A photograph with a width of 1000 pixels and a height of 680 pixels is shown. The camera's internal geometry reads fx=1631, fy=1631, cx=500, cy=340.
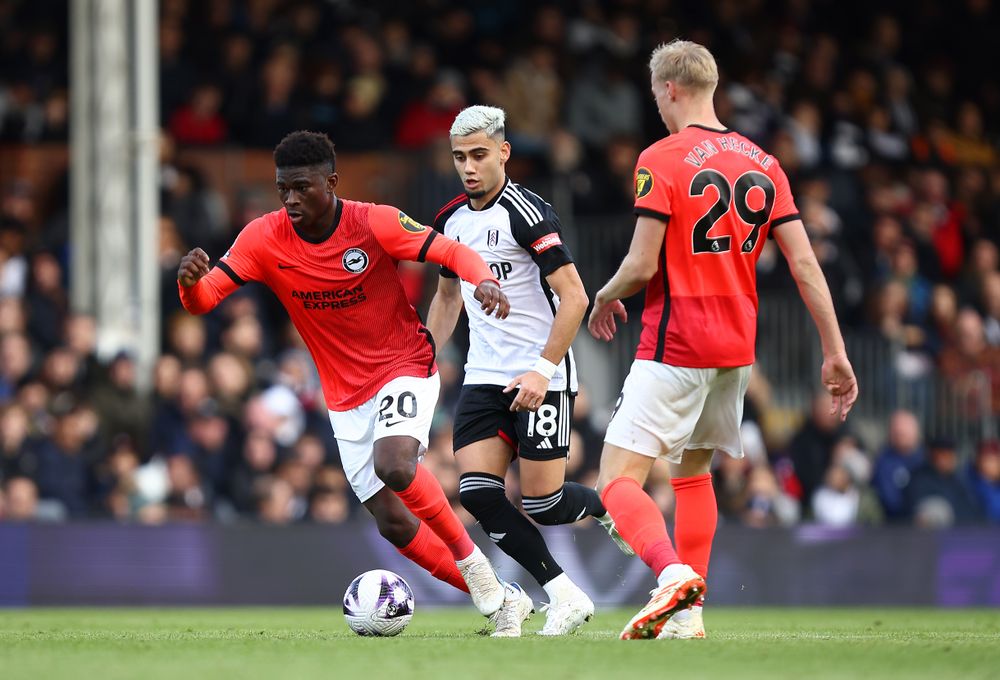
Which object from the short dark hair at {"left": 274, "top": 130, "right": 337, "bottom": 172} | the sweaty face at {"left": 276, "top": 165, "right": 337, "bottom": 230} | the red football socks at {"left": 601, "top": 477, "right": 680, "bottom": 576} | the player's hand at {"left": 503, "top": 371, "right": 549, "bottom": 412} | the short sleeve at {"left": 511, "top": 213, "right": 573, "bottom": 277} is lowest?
the red football socks at {"left": 601, "top": 477, "right": 680, "bottom": 576}

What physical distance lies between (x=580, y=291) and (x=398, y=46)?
1011cm

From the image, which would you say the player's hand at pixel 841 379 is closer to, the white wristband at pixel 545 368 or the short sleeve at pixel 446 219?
the white wristband at pixel 545 368

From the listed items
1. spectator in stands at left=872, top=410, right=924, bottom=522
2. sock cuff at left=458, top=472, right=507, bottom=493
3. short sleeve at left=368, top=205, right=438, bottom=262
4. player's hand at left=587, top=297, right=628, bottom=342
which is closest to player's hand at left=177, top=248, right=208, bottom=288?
short sleeve at left=368, top=205, right=438, bottom=262

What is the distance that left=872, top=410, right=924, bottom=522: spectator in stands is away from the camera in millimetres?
14211

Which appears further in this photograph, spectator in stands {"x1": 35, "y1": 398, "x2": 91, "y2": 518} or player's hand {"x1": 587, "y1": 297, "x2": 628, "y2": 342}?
spectator in stands {"x1": 35, "y1": 398, "x2": 91, "y2": 518}

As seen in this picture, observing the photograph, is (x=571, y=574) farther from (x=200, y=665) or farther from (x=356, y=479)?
(x=200, y=665)

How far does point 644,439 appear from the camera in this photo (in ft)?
23.1

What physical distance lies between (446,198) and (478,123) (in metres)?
7.41

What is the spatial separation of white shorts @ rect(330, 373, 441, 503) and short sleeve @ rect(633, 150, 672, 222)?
1521mm

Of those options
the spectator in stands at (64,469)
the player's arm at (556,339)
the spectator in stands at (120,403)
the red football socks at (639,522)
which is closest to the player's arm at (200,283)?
the player's arm at (556,339)

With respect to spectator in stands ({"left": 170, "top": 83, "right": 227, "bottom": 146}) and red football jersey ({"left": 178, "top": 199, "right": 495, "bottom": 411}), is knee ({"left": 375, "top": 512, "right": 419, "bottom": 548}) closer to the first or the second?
red football jersey ({"left": 178, "top": 199, "right": 495, "bottom": 411})

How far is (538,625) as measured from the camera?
30.3 feet

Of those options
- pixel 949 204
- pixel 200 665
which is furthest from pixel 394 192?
pixel 200 665

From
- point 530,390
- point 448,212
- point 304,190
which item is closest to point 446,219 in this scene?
point 448,212
